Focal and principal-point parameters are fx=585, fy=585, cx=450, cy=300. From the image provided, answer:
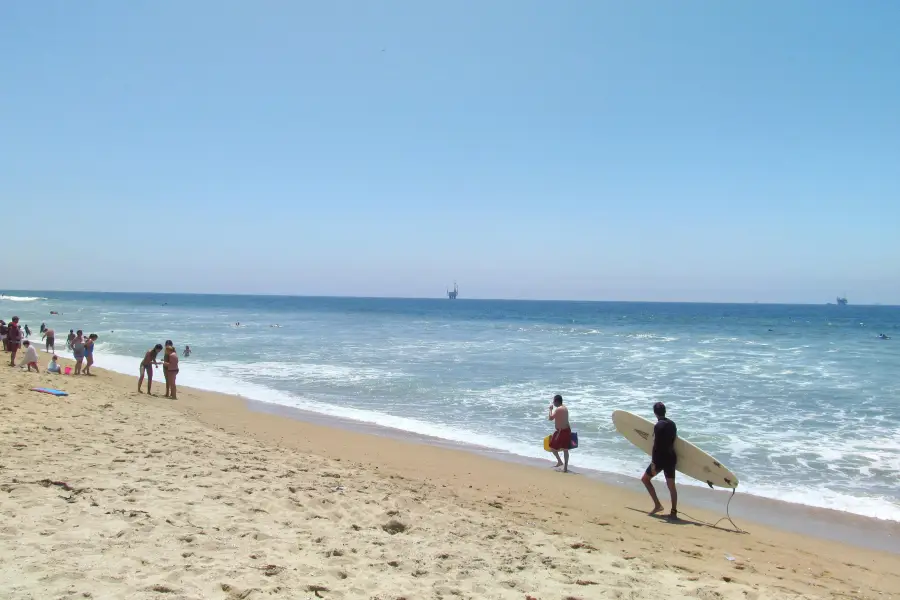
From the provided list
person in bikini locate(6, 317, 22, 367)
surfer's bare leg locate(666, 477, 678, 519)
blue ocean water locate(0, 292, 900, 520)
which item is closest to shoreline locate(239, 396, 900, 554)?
blue ocean water locate(0, 292, 900, 520)

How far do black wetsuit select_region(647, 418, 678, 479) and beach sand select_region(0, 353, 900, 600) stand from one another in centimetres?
66

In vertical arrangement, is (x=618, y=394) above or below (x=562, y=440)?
below

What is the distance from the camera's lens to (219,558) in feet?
14.8

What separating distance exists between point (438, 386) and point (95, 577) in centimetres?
1452

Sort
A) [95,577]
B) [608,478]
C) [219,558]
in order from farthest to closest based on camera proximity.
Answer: [608,478], [219,558], [95,577]

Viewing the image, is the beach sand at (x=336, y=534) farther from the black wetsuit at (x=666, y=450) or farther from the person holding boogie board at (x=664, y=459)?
the black wetsuit at (x=666, y=450)

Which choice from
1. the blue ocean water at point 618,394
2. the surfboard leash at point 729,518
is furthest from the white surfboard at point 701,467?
the blue ocean water at point 618,394

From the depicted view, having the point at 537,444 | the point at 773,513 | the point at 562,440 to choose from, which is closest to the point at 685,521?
the point at 773,513

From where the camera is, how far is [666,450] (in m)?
7.38

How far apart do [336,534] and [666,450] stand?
428cm

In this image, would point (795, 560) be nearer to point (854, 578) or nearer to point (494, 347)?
point (854, 578)

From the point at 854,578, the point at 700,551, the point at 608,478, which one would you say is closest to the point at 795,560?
the point at 854,578

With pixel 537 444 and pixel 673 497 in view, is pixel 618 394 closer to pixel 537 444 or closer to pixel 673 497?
pixel 537 444

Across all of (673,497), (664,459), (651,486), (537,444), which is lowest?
(537,444)
